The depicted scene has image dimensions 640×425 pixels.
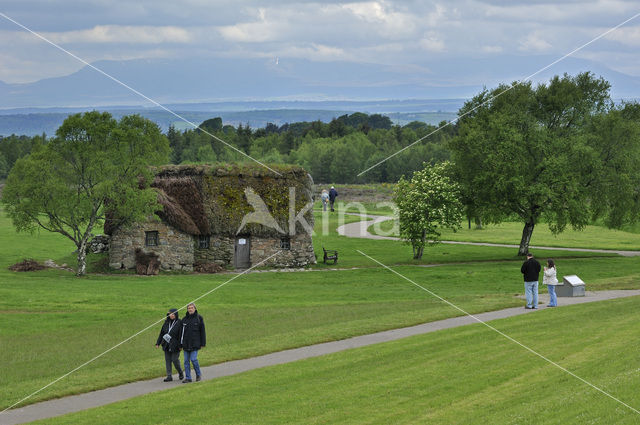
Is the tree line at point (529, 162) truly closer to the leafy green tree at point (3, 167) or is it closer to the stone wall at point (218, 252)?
the stone wall at point (218, 252)

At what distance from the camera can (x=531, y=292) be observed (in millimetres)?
27703

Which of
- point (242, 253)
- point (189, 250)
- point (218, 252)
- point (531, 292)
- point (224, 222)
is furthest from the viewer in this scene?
point (242, 253)

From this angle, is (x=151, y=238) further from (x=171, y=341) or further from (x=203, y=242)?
(x=171, y=341)

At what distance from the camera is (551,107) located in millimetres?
53812

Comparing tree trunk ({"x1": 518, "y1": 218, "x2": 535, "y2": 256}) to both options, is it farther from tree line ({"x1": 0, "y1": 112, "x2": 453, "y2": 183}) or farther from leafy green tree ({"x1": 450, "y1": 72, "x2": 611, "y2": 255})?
tree line ({"x1": 0, "y1": 112, "x2": 453, "y2": 183})

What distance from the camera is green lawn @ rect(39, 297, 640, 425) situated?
540 inches

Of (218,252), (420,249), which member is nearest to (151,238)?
(218,252)

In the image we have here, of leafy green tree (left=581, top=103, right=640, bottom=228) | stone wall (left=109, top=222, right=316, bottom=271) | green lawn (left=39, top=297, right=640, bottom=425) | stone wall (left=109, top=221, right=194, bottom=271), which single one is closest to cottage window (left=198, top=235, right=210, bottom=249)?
stone wall (left=109, top=222, right=316, bottom=271)

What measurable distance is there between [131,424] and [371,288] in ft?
→ 83.8

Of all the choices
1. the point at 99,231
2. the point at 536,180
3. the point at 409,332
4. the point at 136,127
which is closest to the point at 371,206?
the point at 99,231

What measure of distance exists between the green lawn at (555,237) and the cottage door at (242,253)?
87.2 feet

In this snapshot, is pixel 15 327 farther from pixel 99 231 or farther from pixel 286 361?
pixel 99 231

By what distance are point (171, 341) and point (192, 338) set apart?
0.55m

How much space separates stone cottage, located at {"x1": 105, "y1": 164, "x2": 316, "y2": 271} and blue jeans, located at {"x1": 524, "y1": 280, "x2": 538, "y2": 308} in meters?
24.3
